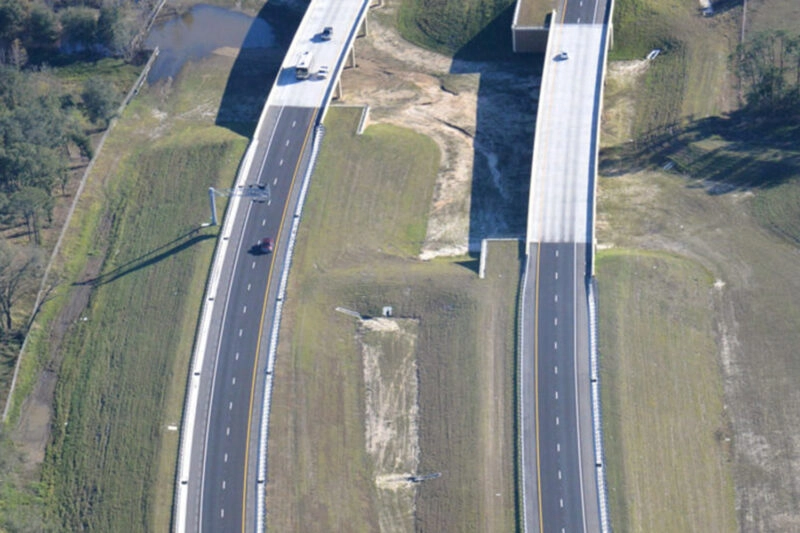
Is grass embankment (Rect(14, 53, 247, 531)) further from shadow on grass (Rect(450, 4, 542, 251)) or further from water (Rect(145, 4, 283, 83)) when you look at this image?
shadow on grass (Rect(450, 4, 542, 251))

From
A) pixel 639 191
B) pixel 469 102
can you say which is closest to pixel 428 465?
pixel 639 191

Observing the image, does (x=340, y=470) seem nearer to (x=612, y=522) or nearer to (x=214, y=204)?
(x=612, y=522)

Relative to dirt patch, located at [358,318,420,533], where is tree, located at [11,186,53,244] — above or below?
above

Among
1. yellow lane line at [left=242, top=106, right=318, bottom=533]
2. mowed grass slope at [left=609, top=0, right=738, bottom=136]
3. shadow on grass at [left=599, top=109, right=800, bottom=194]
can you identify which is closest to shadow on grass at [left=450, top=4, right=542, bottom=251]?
shadow on grass at [left=599, top=109, right=800, bottom=194]

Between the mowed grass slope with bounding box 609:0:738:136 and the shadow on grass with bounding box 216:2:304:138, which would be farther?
the shadow on grass with bounding box 216:2:304:138

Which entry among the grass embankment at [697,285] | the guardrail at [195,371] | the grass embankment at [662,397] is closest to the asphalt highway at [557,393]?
the grass embankment at [662,397]
